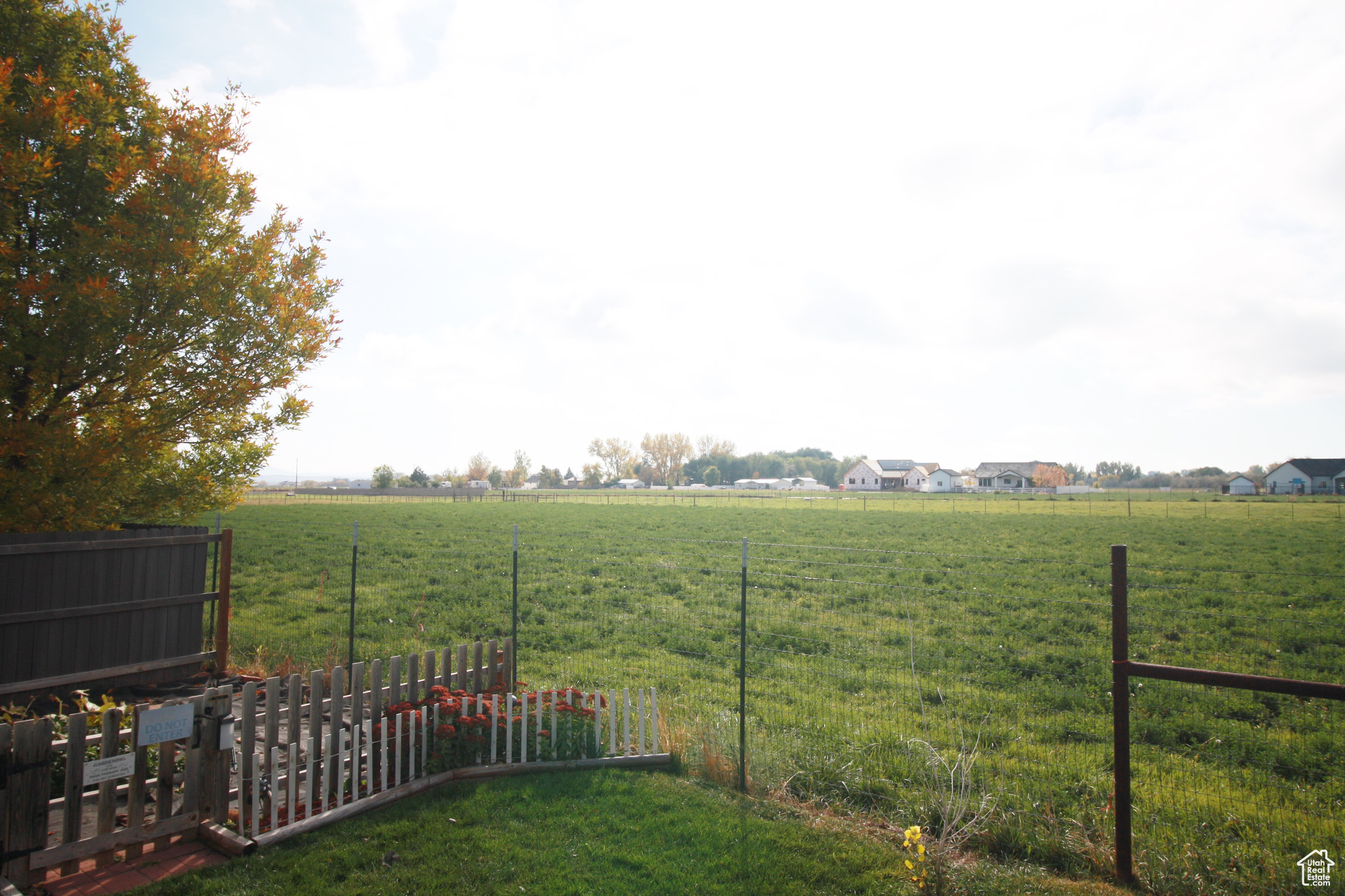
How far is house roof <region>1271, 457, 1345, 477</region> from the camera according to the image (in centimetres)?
7012

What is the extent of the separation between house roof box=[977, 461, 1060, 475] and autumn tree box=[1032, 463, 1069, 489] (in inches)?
23.9

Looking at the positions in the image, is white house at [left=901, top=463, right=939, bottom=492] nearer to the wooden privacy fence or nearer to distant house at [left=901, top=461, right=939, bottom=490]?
distant house at [left=901, top=461, right=939, bottom=490]

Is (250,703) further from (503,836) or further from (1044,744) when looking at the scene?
(1044,744)

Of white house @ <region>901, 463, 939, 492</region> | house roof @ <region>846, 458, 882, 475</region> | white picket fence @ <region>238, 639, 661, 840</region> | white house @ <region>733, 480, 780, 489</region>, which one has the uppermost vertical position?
house roof @ <region>846, 458, 882, 475</region>

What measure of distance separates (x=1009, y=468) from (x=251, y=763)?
399ft

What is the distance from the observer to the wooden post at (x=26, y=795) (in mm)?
3463

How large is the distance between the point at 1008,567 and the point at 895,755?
12.8m

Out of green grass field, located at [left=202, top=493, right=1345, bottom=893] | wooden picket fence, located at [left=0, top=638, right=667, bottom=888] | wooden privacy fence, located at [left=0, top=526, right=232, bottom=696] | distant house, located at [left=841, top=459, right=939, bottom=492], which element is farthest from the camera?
distant house, located at [left=841, top=459, right=939, bottom=492]

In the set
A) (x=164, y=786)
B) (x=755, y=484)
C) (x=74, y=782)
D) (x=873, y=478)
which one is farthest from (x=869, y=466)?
(x=74, y=782)

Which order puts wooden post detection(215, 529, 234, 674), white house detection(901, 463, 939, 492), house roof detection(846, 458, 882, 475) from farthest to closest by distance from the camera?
1. house roof detection(846, 458, 882, 475)
2. white house detection(901, 463, 939, 492)
3. wooden post detection(215, 529, 234, 674)

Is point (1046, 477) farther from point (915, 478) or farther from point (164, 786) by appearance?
point (164, 786)

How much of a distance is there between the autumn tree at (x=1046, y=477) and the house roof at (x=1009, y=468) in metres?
0.61

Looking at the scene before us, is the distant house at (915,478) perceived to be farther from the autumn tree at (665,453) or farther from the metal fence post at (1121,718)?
the metal fence post at (1121,718)

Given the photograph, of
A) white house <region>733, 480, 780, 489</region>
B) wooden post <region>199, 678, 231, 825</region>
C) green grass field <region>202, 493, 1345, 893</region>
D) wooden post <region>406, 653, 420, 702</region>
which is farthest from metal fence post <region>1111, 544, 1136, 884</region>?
white house <region>733, 480, 780, 489</region>
